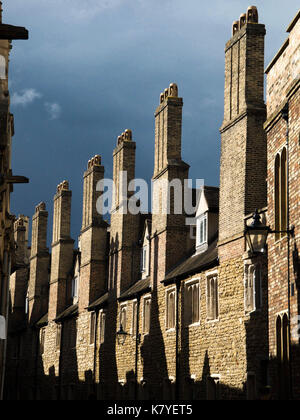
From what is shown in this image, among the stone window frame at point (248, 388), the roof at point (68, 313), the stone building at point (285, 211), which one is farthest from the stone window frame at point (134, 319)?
the stone building at point (285, 211)

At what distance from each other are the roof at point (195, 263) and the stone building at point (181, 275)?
8 centimetres

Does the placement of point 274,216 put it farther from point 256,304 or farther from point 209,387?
point 209,387

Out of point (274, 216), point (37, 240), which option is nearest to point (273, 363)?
point (274, 216)

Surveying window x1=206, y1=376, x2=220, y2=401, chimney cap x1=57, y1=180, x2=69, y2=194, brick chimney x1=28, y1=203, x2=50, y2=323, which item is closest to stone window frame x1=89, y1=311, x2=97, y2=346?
chimney cap x1=57, y1=180, x2=69, y2=194

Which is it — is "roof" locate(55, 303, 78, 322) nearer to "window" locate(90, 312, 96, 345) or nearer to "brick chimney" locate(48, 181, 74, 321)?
"brick chimney" locate(48, 181, 74, 321)

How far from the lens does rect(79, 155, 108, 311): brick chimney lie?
41.6 meters

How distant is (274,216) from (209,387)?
9.61m

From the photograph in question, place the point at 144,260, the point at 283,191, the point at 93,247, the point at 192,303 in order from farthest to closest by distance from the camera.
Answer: the point at 93,247 → the point at 144,260 → the point at 192,303 → the point at 283,191

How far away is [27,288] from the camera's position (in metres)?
57.7

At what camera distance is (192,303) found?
28.4 m

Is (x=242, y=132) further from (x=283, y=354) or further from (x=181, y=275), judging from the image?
(x=283, y=354)

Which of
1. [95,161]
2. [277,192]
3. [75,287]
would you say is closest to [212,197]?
[277,192]

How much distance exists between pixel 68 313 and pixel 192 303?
1766 centimetres

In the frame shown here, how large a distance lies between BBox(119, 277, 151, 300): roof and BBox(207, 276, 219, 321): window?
20.9 ft
